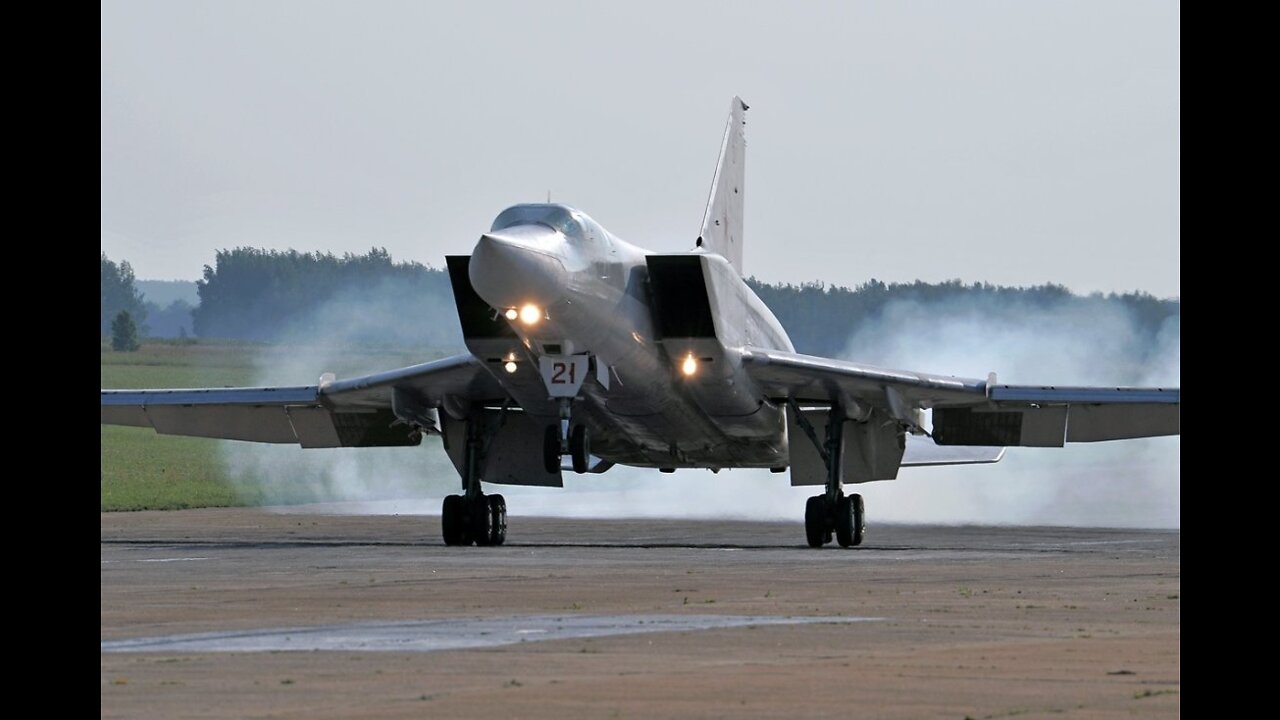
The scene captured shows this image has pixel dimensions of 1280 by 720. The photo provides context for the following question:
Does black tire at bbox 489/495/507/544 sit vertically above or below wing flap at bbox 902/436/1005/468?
below

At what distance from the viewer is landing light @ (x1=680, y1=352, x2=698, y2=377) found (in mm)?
23438

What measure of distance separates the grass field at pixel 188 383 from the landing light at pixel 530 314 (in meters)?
19.4

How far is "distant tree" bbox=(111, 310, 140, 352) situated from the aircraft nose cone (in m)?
46.0

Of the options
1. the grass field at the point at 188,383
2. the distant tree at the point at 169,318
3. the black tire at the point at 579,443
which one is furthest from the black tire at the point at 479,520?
the distant tree at the point at 169,318

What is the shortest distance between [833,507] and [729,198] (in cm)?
615

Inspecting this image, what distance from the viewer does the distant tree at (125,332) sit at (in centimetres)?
6500

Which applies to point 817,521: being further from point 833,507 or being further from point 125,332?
point 125,332

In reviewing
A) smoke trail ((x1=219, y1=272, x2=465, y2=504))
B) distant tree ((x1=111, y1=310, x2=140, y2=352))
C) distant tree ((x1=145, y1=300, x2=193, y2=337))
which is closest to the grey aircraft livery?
smoke trail ((x1=219, y1=272, x2=465, y2=504))

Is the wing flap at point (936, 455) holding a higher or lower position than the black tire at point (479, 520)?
higher

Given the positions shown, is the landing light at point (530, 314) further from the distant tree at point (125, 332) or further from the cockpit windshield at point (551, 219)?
the distant tree at point (125, 332)

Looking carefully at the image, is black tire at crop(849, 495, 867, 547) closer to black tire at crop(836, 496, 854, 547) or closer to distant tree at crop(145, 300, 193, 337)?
black tire at crop(836, 496, 854, 547)
